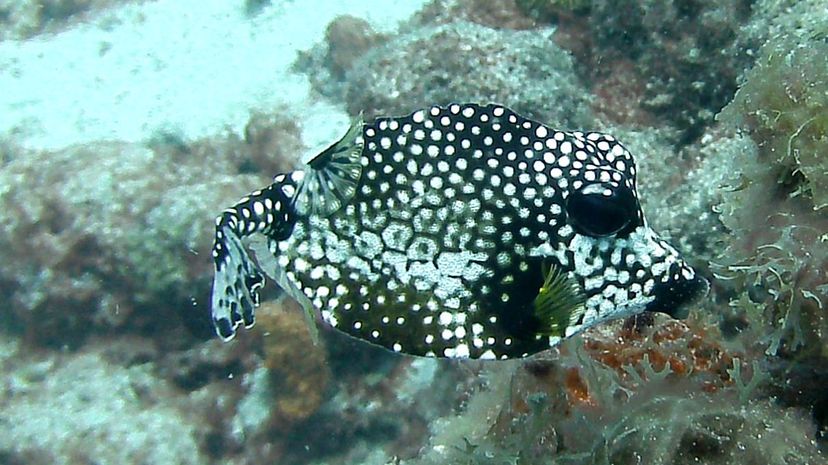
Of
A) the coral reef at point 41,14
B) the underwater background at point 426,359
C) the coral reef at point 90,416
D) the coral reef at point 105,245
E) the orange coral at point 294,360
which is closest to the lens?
the underwater background at point 426,359

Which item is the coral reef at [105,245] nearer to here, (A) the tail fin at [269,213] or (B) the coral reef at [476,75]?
(B) the coral reef at [476,75]

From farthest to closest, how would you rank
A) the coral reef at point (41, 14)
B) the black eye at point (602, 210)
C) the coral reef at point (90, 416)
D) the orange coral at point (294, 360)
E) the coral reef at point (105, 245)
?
the coral reef at point (41, 14) < the coral reef at point (105, 245) < the coral reef at point (90, 416) < the orange coral at point (294, 360) < the black eye at point (602, 210)

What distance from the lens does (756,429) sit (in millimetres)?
2355

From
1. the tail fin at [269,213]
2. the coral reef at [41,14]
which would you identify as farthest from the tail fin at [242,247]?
the coral reef at [41,14]

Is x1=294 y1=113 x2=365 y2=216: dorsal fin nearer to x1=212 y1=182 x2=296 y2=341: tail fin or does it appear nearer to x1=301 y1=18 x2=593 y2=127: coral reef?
x1=212 y1=182 x2=296 y2=341: tail fin

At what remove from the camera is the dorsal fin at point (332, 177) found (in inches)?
102

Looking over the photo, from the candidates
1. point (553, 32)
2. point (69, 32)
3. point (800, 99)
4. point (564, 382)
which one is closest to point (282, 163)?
point (553, 32)

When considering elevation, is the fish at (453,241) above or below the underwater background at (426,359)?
above

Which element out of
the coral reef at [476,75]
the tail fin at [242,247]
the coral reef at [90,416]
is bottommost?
the coral reef at [90,416]

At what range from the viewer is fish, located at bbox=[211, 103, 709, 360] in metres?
2.62

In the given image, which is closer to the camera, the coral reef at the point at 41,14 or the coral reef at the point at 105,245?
the coral reef at the point at 105,245

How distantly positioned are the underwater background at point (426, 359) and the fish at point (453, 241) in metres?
0.40

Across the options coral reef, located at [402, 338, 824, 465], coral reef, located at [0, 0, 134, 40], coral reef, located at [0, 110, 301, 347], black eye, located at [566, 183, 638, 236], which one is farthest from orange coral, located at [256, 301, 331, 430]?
coral reef, located at [0, 0, 134, 40]

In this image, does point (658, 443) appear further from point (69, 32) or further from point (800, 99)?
point (69, 32)
